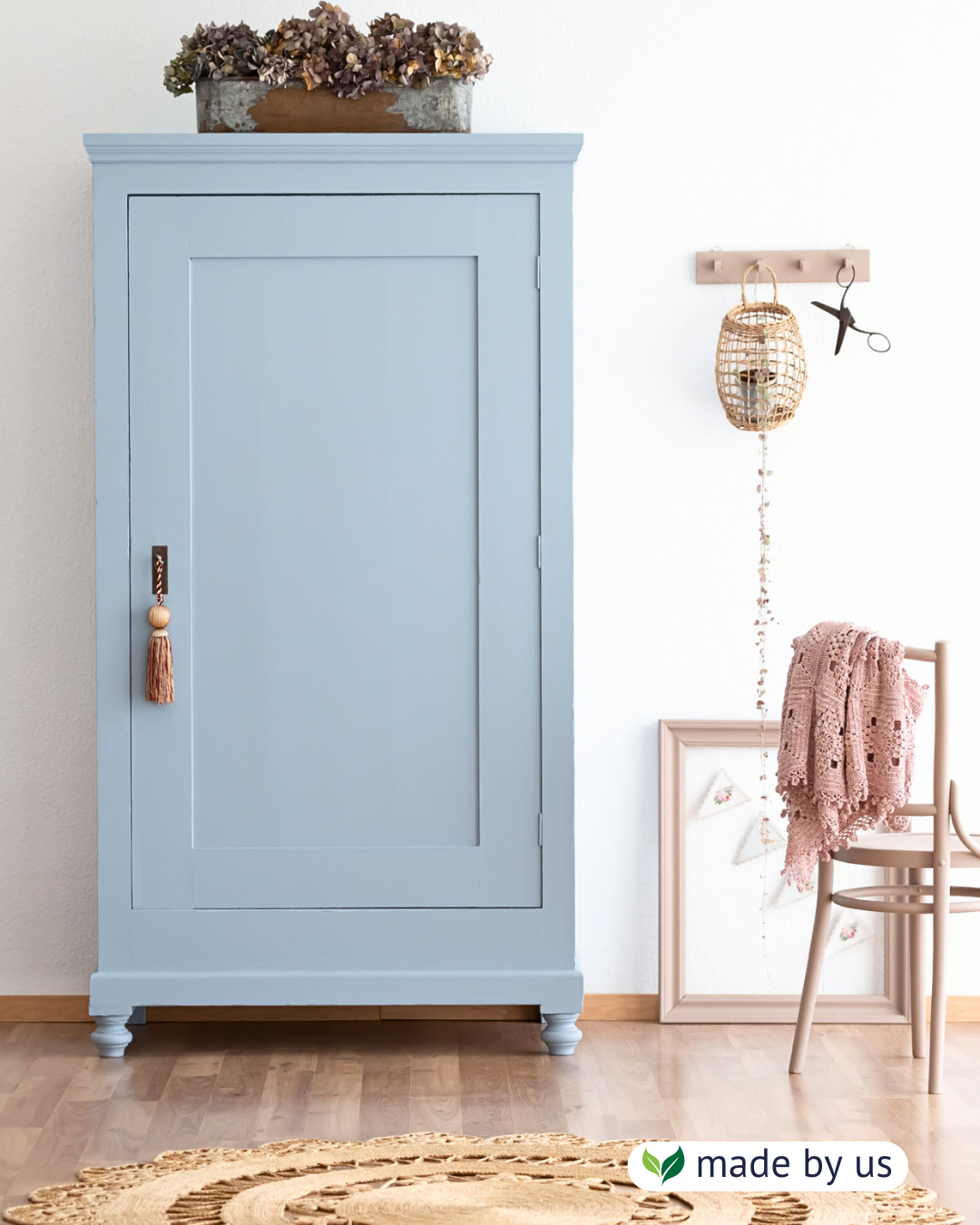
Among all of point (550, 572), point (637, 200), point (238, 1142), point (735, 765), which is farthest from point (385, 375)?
point (238, 1142)

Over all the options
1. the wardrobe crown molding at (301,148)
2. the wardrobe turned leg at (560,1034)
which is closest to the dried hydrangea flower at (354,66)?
the wardrobe crown molding at (301,148)

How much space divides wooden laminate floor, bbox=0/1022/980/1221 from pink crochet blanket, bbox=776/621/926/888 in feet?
1.45

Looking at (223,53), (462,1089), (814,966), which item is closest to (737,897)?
(814,966)

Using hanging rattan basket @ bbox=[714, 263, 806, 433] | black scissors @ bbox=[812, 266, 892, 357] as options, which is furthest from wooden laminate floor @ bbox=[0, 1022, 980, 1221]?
black scissors @ bbox=[812, 266, 892, 357]

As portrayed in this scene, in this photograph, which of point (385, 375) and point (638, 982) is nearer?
point (385, 375)

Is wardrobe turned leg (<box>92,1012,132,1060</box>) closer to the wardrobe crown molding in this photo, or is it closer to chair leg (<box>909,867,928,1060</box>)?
chair leg (<box>909,867,928,1060</box>)

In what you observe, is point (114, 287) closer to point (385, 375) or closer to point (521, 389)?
point (385, 375)

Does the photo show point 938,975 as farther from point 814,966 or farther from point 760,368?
point 760,368

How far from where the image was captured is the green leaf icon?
6.50ft

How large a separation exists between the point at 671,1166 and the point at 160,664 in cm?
132

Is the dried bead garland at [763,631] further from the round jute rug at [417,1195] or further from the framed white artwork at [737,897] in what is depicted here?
the round jute rug at [417,1195]

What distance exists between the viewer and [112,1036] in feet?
8.64

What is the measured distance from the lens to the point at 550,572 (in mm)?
2592

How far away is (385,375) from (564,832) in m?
0.99
